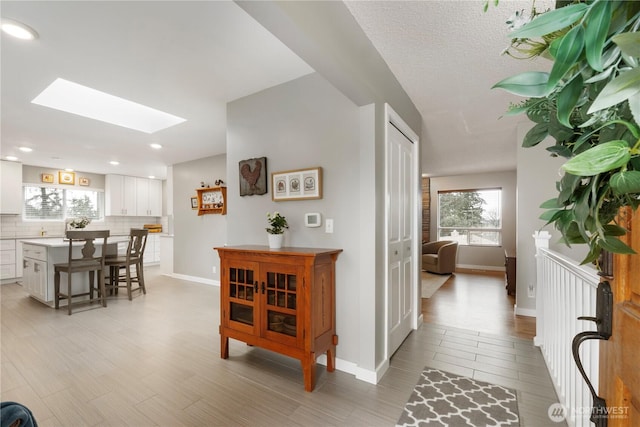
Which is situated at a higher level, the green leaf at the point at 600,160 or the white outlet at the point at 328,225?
the green leaf at the point at 600,160

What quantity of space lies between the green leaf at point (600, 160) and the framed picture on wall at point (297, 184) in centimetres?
221

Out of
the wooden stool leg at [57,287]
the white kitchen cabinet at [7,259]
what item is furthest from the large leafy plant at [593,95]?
the white kitchen cabinet at [7,259]

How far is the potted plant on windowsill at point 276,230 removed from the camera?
2.50 meters

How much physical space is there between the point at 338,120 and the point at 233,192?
1.41 meters

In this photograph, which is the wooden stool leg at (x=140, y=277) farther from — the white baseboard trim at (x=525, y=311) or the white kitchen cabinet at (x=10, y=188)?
the white baseboard trim at (x=525, y=311)

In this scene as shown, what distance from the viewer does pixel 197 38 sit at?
82.8 inches

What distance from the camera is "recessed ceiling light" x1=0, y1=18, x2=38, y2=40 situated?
6.23ft

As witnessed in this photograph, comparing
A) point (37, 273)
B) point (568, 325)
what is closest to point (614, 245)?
point (568, 325)

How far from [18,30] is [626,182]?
10.4 ft

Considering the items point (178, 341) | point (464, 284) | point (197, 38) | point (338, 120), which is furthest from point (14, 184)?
point (464, 284)

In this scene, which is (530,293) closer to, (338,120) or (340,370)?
(340,370)

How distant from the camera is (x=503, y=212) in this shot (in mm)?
7262

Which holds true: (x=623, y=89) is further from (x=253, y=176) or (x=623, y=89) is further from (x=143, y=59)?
(x=143, y=59)

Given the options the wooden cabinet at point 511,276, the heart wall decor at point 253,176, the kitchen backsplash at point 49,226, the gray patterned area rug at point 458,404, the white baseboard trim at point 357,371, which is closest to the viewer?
the gray patterned area rug at point 458,404
